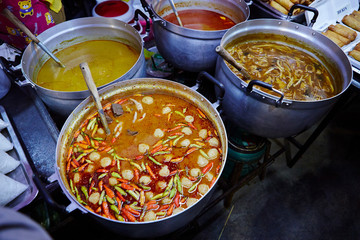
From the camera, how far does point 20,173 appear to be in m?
1.93

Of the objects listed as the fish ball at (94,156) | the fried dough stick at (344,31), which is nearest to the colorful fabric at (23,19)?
the fish ball at (94,156)

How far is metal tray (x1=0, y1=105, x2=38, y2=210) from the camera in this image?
1.77 meters

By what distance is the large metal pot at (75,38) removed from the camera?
7.61 ft

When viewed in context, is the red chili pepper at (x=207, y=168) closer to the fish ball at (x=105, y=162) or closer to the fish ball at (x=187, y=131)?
the fish ball at (x=187, y=131)

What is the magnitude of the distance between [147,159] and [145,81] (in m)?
0.81

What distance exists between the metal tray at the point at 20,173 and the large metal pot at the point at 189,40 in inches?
72.1

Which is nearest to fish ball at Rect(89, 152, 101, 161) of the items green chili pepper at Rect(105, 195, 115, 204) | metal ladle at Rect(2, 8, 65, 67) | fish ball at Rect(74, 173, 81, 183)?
fish ball at Rect(74, 173, 81, 183)

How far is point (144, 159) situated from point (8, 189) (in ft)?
3.37

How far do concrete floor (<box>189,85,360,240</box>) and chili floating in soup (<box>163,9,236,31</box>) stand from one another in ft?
8.67

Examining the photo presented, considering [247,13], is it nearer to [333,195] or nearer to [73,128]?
[73,128]

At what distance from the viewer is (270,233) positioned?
3.54 metres

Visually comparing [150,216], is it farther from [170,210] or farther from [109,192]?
[109,192]

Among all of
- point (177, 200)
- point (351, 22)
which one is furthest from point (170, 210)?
point (351, 22)

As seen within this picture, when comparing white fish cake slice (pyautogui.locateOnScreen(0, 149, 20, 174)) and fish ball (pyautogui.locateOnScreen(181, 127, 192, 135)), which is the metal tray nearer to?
white fish cake slice (pyautogui.locateOnScreen(0, 149, 20, 174))
